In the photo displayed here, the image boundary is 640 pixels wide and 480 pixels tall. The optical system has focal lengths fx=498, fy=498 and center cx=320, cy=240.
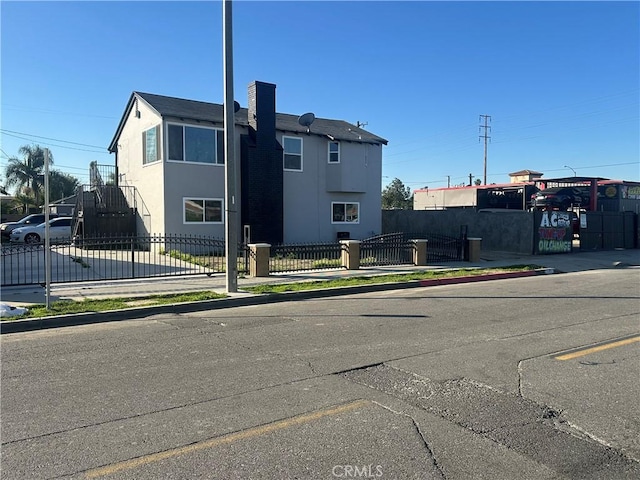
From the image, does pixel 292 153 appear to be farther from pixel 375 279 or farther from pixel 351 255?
pixel 375 279

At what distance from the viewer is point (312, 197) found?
2481 cm

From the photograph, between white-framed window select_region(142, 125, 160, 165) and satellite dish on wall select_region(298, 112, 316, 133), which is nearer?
white-framed window select_region(142, 125, 160, 165)

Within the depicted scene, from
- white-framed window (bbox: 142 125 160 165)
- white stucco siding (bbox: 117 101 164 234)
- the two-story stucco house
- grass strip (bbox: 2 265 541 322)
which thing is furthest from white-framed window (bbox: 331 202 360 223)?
grass strip (bbox: 2 265 541 322)

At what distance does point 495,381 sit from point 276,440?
255 centimetres

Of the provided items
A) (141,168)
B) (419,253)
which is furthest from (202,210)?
(419,253)

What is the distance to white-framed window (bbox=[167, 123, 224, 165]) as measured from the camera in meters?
20.9

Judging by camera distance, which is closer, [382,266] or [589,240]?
[382,266]

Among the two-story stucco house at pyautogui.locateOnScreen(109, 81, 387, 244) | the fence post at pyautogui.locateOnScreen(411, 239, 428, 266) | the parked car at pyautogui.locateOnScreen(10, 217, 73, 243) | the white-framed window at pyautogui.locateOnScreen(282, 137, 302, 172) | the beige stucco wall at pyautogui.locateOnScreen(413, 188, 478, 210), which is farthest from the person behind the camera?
the beige stucco wall at pyautogui.locateOnScreen(413, 188, 478, 210)

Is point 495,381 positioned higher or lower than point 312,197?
lower

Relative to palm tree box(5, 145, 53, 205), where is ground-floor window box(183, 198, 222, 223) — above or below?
below

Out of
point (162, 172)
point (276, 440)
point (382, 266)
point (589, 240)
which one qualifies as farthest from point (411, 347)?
point (589, 240)

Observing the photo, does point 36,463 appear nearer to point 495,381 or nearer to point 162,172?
point 495,381

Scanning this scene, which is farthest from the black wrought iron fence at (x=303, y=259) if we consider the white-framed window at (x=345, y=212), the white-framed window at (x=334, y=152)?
the white-framed window at (x=334, y=152)

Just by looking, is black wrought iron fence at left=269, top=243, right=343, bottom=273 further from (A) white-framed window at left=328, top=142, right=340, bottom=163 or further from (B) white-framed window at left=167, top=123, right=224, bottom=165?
(A) white-framed window at left=328, top=142, right=340, bottom=163
